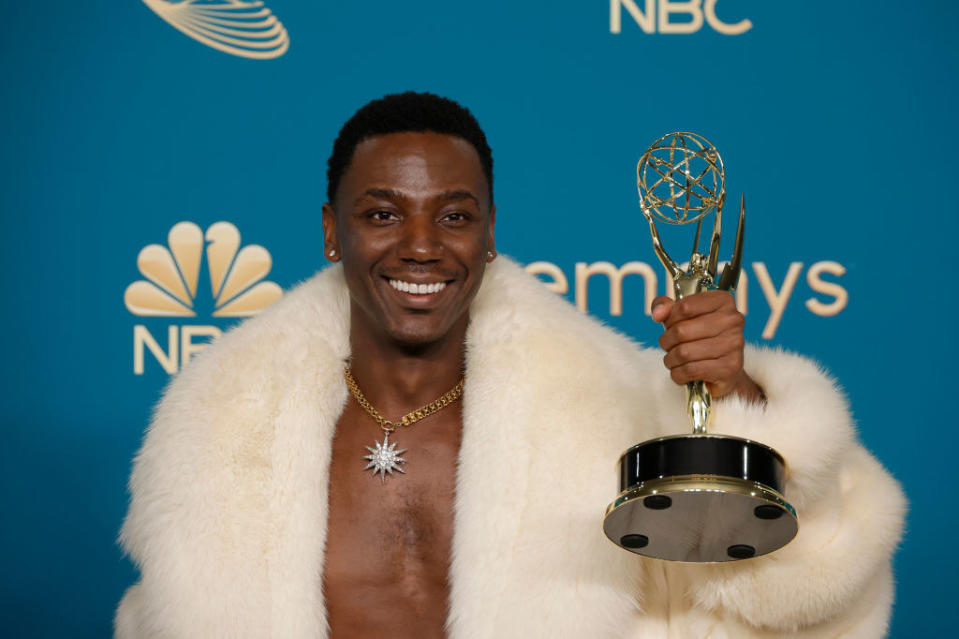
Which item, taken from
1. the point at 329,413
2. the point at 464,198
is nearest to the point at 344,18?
the point at 464,198

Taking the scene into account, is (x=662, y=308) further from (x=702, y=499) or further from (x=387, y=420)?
(x=387, y=420)

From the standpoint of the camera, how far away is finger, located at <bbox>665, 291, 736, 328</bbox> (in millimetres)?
1934

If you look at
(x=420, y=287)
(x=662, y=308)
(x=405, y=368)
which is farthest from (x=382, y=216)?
(x=662, y=308)

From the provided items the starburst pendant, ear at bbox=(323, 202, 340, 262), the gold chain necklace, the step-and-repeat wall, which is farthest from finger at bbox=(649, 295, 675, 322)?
the step-and-repeat wall

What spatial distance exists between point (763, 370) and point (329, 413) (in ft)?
3.38

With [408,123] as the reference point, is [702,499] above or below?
below

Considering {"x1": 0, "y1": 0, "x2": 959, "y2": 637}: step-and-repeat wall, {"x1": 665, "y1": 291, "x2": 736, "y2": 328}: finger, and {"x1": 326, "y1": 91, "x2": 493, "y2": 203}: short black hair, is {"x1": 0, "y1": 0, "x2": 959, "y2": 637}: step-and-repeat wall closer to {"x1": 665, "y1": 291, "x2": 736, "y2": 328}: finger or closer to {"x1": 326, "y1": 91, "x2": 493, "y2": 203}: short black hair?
{"x1": 326, "y1": 91, "x2": 493, "y2": 203}: short black hair

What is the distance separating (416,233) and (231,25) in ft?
4.89

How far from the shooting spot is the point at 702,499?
187 cm

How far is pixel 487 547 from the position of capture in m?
2.45

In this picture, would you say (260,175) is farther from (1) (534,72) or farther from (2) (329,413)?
(2) (329,413)

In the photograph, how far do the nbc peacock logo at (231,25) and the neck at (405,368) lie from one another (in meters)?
1.31

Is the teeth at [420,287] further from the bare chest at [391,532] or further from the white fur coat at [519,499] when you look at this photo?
the bare chest at [391,532]

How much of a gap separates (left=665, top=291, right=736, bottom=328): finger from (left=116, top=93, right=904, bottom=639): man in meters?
0.23
